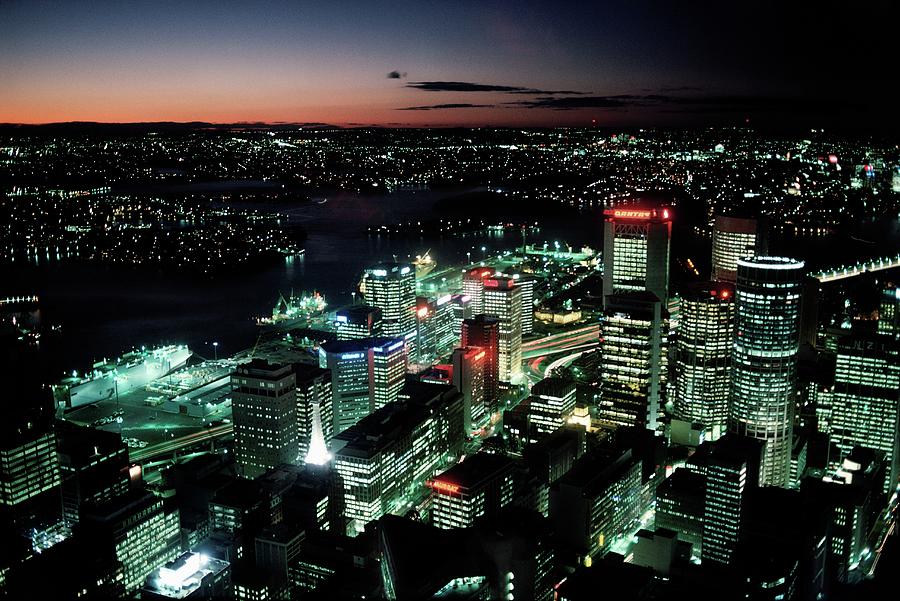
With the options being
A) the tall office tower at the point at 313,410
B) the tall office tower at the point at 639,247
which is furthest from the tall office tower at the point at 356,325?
the tall office tower at the point at 639,247

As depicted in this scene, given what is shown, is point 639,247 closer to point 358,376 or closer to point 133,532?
point 358,376

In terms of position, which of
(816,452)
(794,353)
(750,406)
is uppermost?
(794,353)

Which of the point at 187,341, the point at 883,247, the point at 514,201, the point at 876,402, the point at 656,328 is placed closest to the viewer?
the point at 876,402

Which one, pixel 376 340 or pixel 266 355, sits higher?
pixel 376 340

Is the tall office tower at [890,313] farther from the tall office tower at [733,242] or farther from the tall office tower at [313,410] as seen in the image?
Answer: the tall office tower at [313,410]

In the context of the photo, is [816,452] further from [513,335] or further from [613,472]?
[513,335]

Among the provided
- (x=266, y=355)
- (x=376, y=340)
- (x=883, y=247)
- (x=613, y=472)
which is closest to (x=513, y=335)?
(x=376, y=340)

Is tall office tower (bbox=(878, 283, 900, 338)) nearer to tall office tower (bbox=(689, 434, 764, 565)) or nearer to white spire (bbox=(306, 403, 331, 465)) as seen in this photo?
tall office tower (bbox=(689, 434, 764, 565))

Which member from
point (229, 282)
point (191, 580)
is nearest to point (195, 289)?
point (229, 282)
